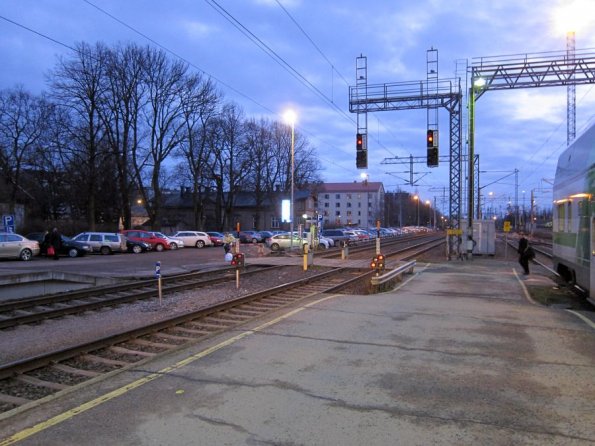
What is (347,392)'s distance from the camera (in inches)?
216

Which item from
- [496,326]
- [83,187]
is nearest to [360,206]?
[83,187]

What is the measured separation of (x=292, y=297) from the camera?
557 inches

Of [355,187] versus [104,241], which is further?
[355,187]

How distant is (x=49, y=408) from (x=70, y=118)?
167 ft

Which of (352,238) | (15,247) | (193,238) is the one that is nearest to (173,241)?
(193,238)

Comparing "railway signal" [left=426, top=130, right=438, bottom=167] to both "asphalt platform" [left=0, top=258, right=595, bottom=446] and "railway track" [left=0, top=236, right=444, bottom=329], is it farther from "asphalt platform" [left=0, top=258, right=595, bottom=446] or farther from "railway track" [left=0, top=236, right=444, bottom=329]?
"asphalt platform" [left=0, top=258, right=595, bottom=446]

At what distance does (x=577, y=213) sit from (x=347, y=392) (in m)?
9.48

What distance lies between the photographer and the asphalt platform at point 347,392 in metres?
4.39

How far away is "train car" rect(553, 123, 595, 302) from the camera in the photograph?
437 inches

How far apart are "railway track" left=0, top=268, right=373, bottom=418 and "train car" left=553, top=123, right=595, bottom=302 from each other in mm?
7219

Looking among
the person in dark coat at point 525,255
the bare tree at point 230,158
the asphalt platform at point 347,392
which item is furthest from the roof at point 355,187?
the asphalt platform at point 347,392

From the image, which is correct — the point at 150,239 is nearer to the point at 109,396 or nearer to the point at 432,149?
the point at 432,149

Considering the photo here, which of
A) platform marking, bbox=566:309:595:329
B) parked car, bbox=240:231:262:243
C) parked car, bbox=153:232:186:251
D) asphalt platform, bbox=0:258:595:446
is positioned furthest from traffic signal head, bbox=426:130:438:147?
parked car, bbox=240:231:262:243

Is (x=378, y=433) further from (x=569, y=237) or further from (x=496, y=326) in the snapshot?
(x=569, y=237)
